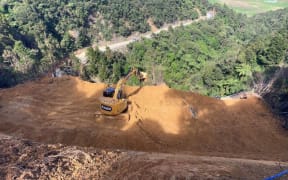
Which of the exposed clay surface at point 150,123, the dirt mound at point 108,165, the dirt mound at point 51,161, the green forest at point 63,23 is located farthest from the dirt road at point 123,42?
the dirt mound at point 108,165

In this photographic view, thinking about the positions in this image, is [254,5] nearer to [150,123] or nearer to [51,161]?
[150,123]

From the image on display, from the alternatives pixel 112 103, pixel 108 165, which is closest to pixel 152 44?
pixel 112 103

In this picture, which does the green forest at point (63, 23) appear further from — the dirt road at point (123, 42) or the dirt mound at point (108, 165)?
the dirt mound at point (108, 165)

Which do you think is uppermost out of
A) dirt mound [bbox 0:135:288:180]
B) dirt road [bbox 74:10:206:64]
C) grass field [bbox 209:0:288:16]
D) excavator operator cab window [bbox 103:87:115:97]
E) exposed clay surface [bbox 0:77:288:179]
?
grass field [bbox 209:0:288:16]

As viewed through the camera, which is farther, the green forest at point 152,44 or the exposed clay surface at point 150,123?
the green forest at point 152,44

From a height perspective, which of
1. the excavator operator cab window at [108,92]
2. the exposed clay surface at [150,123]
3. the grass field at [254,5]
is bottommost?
the exposed clay surface at [150,123]

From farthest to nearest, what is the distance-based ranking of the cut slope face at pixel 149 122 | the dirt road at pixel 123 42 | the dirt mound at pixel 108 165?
the dirt road at pixel 123 42, the cut slope face at pixel 149 122, the dirt mound at pixel 108 165

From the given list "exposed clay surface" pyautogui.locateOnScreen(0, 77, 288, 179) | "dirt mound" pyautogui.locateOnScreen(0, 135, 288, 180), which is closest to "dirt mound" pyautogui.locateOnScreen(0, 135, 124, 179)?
"dirt mound" pyautogui.locateOnScreen(0, 135, 288, 180)

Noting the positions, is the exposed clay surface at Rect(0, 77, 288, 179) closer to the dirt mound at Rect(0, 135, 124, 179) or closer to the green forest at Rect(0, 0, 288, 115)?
the dirt mound at Rect(0, 135, 124, 179)
